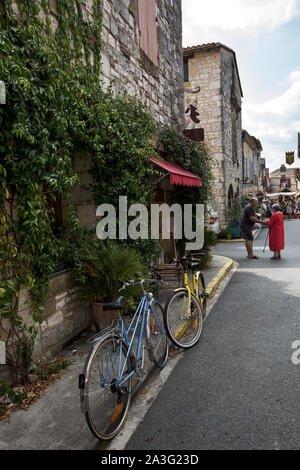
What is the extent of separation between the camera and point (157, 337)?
3650 millimetres

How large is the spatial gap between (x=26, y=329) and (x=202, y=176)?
6153 mm

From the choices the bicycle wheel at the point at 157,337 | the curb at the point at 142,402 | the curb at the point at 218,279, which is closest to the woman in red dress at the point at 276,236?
the curb at the point at 218,279

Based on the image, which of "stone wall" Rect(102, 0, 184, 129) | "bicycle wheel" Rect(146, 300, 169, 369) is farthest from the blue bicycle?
"stone wall" Rect(102, 0, 184, 129)

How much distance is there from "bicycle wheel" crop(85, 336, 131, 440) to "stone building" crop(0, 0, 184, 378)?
1038mm

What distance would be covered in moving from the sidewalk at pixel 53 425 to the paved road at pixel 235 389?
38 centimetres

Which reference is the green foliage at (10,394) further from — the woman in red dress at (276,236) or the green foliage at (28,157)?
the woman in red dress at (276,236)

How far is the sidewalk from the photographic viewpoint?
232 cm

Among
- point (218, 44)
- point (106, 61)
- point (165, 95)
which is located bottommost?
point (106, 61)

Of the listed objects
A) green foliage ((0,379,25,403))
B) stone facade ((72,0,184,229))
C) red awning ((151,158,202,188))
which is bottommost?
green foliage ((0,379,25,403))

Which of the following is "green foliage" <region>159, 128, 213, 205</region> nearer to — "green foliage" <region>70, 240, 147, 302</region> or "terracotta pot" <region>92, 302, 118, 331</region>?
"green foliage" <region>70, 240, 147, 302</region>

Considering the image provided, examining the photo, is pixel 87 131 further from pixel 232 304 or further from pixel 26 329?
pixel 232 304

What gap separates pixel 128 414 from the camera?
2803 mm

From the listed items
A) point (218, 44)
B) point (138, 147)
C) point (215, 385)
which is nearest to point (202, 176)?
point (138, 147)

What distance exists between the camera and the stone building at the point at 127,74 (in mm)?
3793
